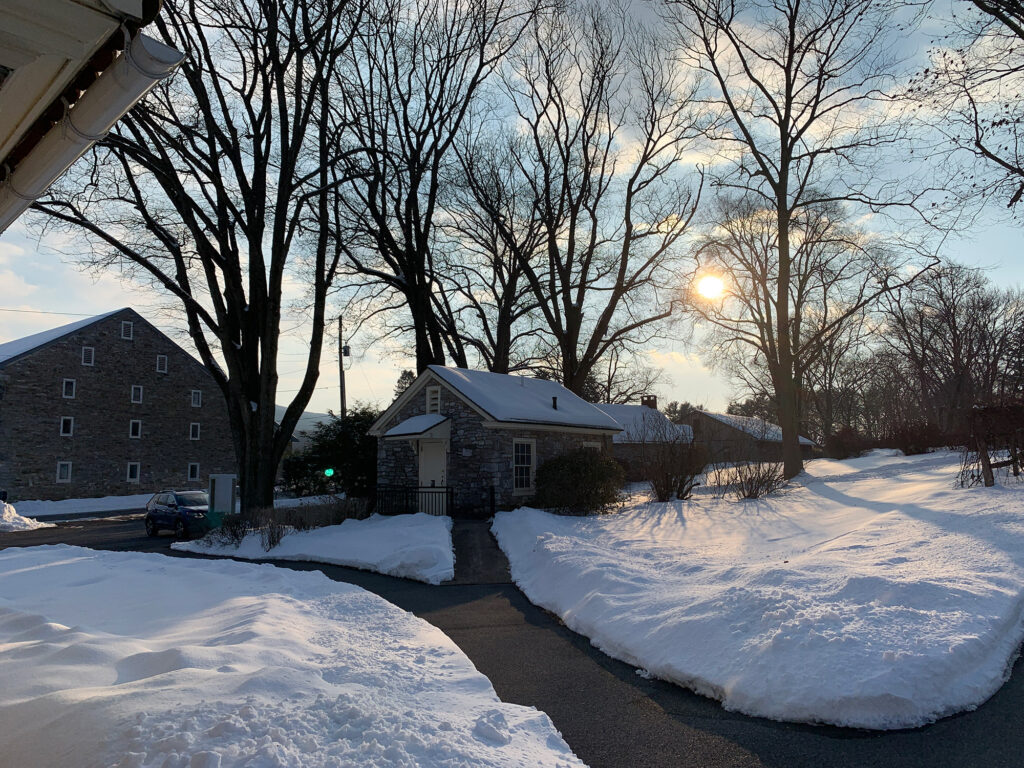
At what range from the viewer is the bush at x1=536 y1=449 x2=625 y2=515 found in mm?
18766

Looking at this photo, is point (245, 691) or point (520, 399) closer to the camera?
point (245, 691)

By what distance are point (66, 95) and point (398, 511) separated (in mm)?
17445

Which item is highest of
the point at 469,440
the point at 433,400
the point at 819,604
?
the point at 433,400

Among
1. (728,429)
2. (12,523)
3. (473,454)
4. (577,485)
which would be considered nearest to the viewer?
(577,485)

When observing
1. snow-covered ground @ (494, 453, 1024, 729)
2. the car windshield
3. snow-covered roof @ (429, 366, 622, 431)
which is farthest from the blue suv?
snow-covered ground @ (494, 453, 1024, 729)

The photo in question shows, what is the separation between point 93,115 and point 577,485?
54.4 ft

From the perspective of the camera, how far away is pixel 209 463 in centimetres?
4012

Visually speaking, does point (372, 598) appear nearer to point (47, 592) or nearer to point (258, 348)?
point (47, 592)

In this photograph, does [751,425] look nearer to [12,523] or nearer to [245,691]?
[12,523]

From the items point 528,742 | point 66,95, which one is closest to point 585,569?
point 528,742

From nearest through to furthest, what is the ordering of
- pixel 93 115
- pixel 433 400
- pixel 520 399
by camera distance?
pixel 93 115
pixel 433 400
pixel 520 399

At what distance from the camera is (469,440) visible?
20.2 metres

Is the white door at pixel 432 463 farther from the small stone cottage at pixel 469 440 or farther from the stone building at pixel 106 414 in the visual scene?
the stone building at pixel 106 414

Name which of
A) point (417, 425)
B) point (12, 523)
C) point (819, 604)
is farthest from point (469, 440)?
point (12, 523)
